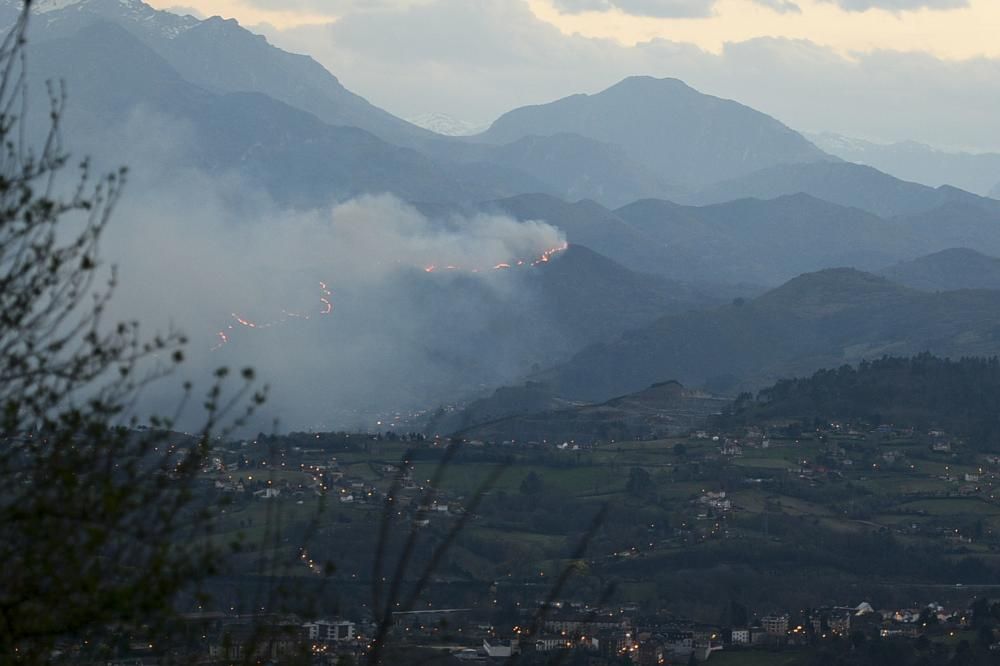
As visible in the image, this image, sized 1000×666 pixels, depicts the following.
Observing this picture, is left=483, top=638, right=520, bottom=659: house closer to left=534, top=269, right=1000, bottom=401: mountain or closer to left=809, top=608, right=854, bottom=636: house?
left=809, top=608, right=854, bottom=636: house

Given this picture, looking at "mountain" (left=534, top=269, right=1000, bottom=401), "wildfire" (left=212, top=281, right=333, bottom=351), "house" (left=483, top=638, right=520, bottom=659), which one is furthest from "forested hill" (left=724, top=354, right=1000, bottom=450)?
"house" (left=483, top=638, right=520, bottom=659)

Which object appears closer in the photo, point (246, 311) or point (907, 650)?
point (907, 650)

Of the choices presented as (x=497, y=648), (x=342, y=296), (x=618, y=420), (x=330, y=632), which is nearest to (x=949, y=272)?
(x=342, y=296)

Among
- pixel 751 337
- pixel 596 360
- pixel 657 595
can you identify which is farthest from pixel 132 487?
pixel 751 337

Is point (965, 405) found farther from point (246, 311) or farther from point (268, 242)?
point (268, 242)

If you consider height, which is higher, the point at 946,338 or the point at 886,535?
the point at 946,338

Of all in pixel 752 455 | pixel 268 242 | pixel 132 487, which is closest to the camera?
pixel 132 487

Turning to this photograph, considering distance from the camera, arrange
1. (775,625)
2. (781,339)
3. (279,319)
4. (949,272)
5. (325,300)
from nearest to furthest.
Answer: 1. (775,625)
2. (279,319)
3. (325,300)
4. (781,339)
5. (949,272)

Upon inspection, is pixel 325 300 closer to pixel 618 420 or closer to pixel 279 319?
pixel 279 319
